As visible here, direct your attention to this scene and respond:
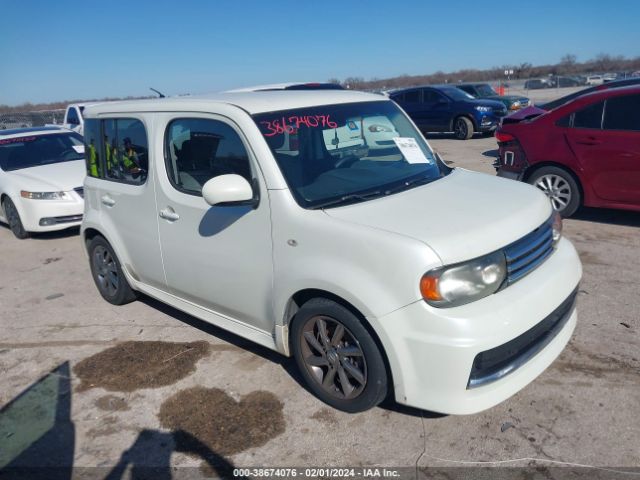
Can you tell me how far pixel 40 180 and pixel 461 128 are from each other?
11.9 metres

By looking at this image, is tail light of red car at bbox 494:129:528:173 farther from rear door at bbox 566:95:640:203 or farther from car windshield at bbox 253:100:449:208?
car windshield at bbox 253:100:449:208

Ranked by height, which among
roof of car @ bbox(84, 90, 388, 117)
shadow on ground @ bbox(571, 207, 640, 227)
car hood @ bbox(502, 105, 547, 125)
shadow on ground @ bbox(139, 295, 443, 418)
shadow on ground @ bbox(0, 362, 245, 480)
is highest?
roof of car @ bbox(84, 90, 388, 117)

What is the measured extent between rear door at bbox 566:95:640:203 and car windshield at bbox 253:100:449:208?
3.26m

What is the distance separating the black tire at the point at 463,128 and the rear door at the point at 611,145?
946 centimetres

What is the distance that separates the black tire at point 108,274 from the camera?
5066 mm

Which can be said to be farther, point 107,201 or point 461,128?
point 461,128

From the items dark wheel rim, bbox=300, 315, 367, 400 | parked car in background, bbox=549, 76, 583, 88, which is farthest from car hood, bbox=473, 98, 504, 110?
parked car in background, bbox=549, 76, 583, 88

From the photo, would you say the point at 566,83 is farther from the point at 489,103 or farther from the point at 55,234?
the point at 55,234

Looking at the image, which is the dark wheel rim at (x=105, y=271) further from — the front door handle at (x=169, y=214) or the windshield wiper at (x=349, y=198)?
the windshield wiper at (x=349, y=198)

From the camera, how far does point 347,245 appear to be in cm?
290

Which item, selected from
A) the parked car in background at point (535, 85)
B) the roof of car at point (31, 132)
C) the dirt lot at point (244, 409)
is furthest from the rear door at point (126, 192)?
the parked car in background at point (535, 85)

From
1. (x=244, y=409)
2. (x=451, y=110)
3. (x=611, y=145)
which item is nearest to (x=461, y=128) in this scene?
(x=451, y=110)

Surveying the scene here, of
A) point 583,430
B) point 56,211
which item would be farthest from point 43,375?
point 56,211

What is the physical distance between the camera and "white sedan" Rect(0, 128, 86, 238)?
7.84 meters
